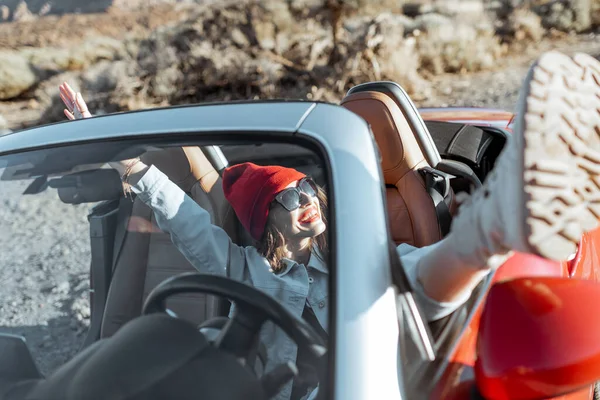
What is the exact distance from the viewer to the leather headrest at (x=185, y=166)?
142 centimetres

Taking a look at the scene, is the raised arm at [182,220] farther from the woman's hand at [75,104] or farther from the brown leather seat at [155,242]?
the woman's hand at [75,104]

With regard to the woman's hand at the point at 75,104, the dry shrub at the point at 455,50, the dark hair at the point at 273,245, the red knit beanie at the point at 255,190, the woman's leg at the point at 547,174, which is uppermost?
the woman's leg at the point at 547,174

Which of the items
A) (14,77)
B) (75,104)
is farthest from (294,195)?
(14,77)

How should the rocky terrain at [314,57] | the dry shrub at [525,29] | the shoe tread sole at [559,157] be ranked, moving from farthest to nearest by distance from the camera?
the dry shrub at [525,29], the rocky terrain at [314,57], the shoe tread sole at [559,157]

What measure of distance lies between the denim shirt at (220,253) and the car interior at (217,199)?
1.6 inches

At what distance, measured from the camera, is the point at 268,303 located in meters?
1.12

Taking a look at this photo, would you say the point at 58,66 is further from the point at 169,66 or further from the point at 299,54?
the point at 299,54

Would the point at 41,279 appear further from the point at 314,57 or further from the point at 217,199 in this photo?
the point at 314,57

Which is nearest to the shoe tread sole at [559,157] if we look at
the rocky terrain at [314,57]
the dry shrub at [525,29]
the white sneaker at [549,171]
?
the white sneaker at [549,171]

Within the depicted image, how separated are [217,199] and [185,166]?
16 cm

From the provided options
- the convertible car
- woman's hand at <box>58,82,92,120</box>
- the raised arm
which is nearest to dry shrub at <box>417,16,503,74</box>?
woman's hand at <box>58,82,92,120</box>

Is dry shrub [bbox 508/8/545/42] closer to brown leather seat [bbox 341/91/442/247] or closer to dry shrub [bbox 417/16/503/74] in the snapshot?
dry shrub [bbox 417/16/503/74]

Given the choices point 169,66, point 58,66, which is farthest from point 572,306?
point 58,66

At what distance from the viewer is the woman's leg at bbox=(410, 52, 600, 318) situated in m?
0.77
